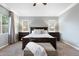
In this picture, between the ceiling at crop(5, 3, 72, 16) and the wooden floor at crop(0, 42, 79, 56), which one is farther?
the ceiling at crop(5, 3, 72, 16)

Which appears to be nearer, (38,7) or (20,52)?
(20,52)

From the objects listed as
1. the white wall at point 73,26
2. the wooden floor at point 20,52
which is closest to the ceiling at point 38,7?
the white wall at point 73,26

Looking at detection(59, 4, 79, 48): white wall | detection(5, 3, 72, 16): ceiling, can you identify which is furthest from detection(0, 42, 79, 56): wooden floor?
detection(5, 3, 72, 16): ceiling

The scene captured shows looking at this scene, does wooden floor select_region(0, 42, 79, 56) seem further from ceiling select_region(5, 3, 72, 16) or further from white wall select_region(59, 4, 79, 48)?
ceiling select_region(5, 3, 72, 16)

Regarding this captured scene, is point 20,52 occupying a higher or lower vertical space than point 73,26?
lower

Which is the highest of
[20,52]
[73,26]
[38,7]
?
[38,7]

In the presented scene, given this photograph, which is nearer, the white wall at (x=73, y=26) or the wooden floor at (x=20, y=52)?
the wooden floor at (x=20, y=52)

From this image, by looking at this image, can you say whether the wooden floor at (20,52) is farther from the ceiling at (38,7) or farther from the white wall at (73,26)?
the ceiling at (38,7)

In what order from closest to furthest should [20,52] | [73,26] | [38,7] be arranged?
[20,52], [73,26], [38,7]

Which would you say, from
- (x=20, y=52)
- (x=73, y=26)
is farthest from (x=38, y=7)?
(x=20, y=52)

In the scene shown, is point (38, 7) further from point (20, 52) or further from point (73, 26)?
point (20, 52)

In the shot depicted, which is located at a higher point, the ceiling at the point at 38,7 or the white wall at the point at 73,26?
the ceiling at the point at 38,7

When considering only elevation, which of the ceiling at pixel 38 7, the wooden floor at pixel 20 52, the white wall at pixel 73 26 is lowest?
the wooden floor at pixel 20 52

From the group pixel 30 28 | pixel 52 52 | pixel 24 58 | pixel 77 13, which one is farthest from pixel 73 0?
pixel 30 28
